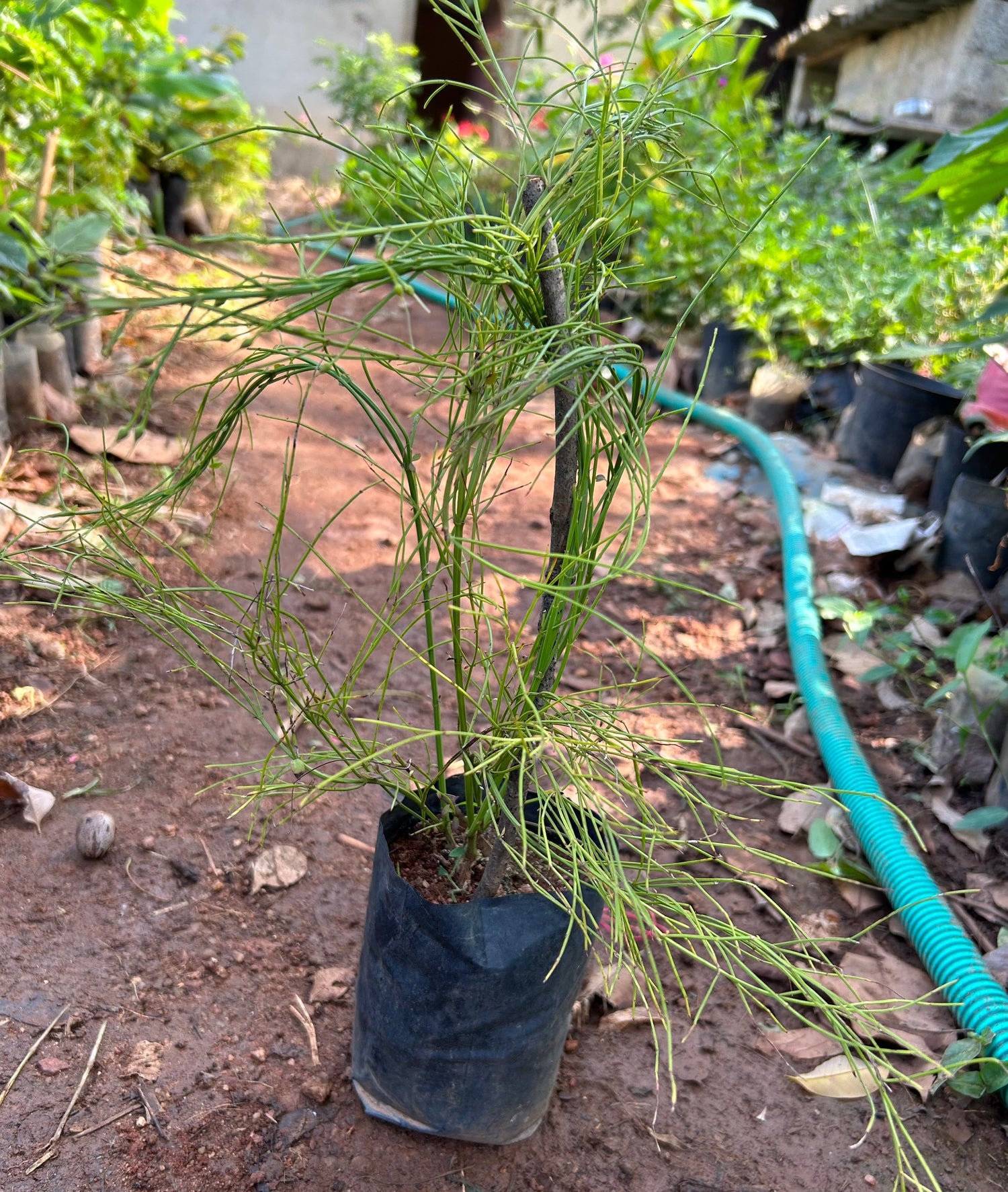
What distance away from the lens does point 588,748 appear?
115 centimetres

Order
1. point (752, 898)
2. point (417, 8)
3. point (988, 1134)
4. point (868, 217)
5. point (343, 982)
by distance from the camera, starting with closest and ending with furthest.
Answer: point (988, 1134) → point (343, 982) → point (752, 898) → point (868, 217) → point (417, 8)

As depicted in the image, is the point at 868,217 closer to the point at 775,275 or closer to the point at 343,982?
the point at 775,275

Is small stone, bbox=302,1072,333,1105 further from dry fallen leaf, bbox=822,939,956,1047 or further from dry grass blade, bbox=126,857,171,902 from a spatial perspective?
dry fallen leaf, bbox=822,939,956,1047

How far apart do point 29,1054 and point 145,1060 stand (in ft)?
0.53

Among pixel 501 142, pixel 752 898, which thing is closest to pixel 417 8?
pixel 501 142

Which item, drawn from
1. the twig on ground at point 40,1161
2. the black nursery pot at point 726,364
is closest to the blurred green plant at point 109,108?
the black nursery pot at point 726,364

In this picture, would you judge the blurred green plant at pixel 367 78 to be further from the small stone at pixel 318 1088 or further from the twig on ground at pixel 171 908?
the small stone at pixel 318 1088

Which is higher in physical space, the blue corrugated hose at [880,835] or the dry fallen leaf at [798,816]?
the blue corrugated hose at [880,835]

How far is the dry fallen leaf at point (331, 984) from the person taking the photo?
5.20 ft

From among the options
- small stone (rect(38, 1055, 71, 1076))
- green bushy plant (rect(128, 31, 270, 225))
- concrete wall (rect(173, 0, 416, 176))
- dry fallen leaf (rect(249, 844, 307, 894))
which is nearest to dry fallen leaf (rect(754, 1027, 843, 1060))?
dry fallen leaf (rect(249, 844, 307, 894))

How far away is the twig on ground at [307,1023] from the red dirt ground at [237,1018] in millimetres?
11

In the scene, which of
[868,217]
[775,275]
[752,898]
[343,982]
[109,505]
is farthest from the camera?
[868,217]

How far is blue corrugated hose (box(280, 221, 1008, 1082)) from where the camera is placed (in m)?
1.57

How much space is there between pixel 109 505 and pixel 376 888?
618 millimetres
